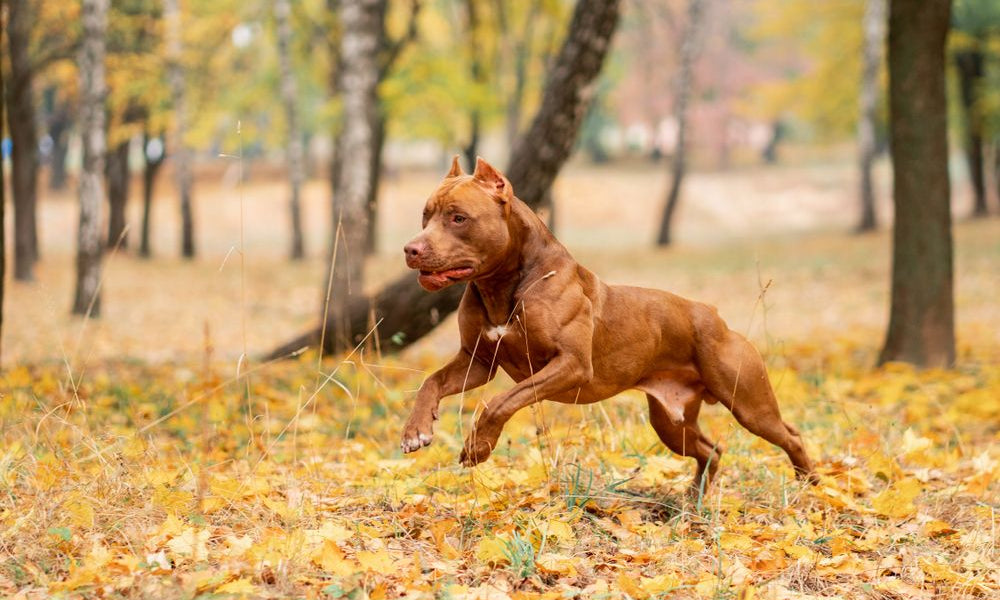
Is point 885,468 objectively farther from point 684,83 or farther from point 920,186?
point 684,83

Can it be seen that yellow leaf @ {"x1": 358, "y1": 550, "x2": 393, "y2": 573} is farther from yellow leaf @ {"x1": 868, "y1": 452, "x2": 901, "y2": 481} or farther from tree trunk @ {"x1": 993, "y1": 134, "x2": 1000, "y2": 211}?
tree trunk @ {"x1": 993, "y1": 134, "x2": 1000, "y2": 211}

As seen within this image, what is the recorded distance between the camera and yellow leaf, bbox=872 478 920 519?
4445 mm

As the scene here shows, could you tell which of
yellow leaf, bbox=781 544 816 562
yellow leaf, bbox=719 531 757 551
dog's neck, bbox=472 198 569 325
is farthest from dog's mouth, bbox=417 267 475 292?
yellow leaf, bbox=781 544 816 562

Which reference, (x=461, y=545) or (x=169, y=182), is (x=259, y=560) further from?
(x=169, y=182)

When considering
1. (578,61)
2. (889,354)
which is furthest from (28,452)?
(889,354)

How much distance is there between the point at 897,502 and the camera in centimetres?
446

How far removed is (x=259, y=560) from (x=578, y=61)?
594cm

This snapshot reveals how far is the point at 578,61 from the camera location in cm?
835

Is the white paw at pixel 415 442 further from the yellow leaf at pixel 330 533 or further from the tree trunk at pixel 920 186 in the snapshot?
the tree trunk at pixel 920 186

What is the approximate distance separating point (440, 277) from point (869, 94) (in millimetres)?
24645

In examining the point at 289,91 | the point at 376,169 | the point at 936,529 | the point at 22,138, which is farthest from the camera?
the point at 289,91

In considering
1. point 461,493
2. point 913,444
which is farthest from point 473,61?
point 461,493

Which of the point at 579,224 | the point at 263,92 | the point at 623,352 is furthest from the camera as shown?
the point at 579,224

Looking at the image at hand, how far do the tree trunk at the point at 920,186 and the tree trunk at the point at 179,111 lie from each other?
17.5 metres
